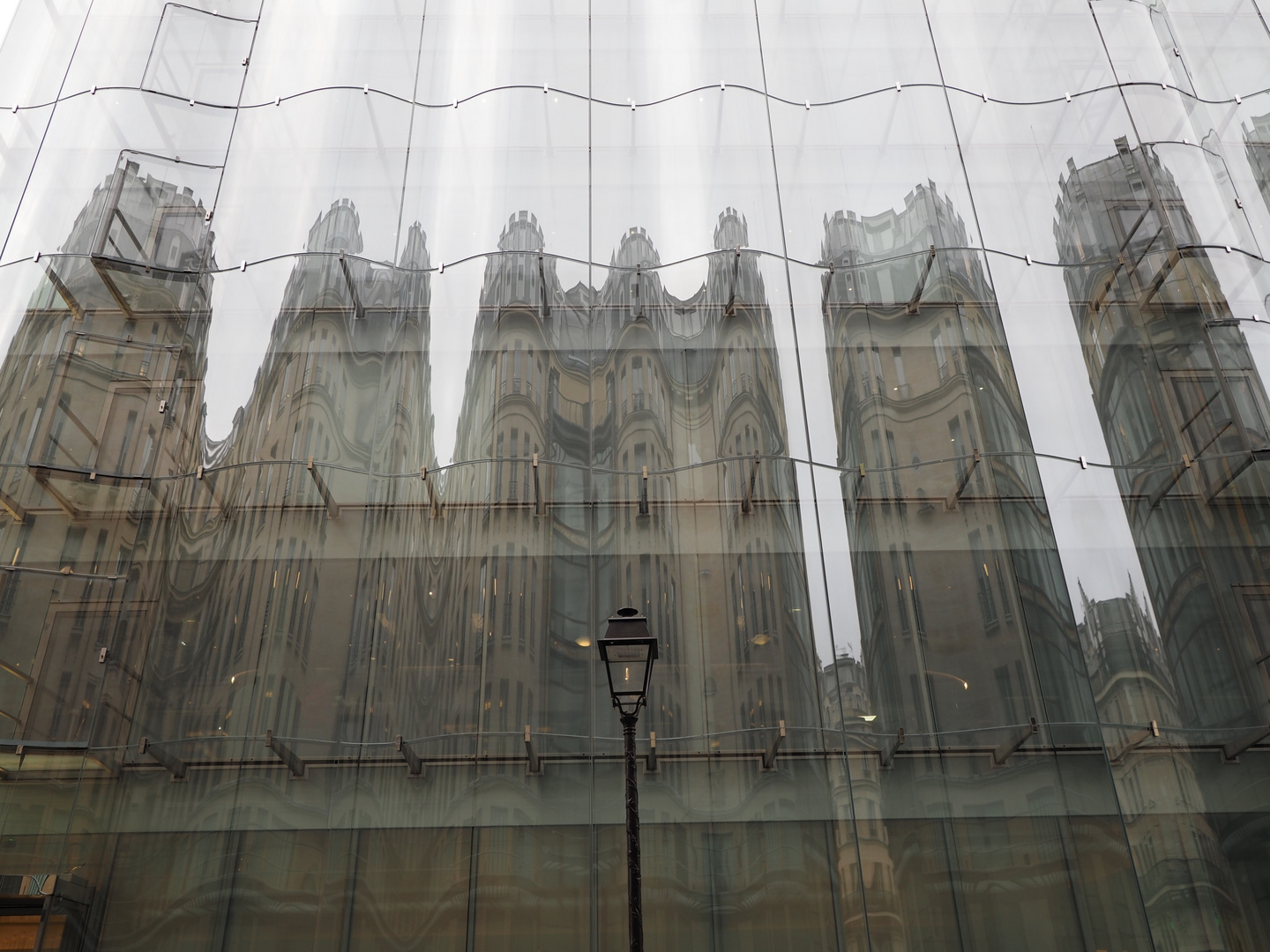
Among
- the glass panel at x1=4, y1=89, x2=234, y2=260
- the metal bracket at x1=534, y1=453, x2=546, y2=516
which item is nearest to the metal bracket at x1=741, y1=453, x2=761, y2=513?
the metal bracket at x1=534, y1=453, x2=546, y2=516

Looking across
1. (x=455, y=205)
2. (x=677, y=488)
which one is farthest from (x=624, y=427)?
(x=455, y=205)

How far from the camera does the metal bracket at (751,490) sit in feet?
41.2

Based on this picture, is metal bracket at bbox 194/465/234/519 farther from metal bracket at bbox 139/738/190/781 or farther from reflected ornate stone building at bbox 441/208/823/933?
metal bracket at bbox 139/738/190/781

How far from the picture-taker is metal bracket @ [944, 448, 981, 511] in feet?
41.5

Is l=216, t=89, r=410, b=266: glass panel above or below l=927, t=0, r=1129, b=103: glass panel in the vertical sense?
below

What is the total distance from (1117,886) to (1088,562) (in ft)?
11.8

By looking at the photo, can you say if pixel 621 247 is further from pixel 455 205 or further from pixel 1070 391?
pixel 1070 391

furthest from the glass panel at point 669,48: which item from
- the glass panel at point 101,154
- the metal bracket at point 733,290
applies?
the glass panel at point 101,154

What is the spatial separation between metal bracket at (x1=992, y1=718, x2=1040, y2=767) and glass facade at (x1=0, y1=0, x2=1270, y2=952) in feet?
0.13

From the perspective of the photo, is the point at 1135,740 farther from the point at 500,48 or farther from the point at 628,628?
the point at 500,48

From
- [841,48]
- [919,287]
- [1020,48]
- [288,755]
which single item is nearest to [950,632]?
[919,287]

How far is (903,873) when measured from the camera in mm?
10922

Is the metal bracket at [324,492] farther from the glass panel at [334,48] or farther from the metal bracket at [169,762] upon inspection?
the glass panel at [334,48]

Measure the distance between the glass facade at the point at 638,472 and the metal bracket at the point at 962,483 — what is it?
0.05 metres
